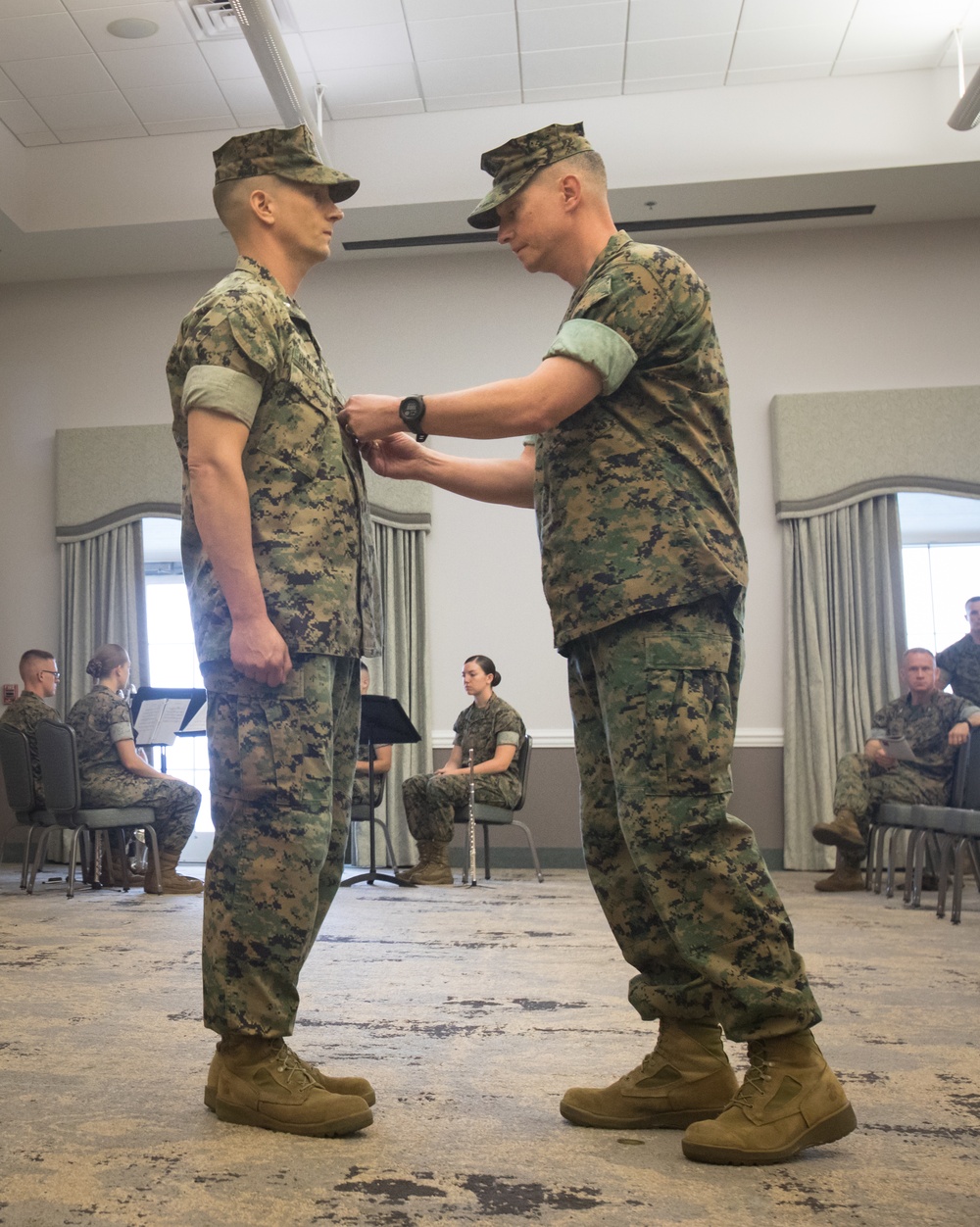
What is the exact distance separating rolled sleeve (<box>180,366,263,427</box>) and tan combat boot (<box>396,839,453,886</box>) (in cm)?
481

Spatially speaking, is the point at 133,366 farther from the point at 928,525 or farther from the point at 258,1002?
the point at 258,1002

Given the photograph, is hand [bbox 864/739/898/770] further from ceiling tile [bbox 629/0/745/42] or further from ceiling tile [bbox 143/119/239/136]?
ceiling tile [bbox 143/119/239/136]

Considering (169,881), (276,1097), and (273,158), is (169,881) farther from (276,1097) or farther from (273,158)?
(273,158)

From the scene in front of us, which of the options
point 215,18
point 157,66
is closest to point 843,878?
point 215,18

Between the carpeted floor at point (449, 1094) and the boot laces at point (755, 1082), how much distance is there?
0.31 feet

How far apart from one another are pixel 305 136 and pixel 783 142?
571cm

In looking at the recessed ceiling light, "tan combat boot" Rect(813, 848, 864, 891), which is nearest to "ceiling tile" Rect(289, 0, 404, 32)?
the recessed ceiling light

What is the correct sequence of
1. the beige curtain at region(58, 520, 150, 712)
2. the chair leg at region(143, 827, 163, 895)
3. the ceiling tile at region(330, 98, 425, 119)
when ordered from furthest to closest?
the beige curtain at region(58, 520, 150, 712) → the ceiling tile at region(330, 98, 425, 119) → the chair leg at region(143, 827, 163, 895)

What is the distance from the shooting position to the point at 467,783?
629 cm

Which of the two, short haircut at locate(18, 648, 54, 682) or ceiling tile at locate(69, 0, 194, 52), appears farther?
short haircut at locate(18, 648, 54, 682)

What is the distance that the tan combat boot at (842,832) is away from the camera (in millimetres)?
5867

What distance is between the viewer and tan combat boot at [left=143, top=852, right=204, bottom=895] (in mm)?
5699

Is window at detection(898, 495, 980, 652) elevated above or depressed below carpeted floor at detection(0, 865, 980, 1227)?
above

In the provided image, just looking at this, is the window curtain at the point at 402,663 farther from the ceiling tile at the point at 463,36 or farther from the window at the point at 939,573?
the window at the point at 939,573
